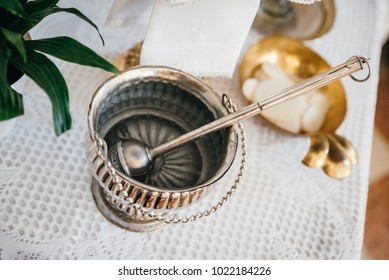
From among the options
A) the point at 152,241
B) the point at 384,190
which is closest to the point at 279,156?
the point at 152,241

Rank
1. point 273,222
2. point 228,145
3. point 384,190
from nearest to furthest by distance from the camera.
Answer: point 228,145
point 273,222
point 384,190

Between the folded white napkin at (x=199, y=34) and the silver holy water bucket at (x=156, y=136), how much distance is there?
7 cm

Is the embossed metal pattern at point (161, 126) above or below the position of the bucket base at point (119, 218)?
above

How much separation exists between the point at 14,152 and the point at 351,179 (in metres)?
0.39

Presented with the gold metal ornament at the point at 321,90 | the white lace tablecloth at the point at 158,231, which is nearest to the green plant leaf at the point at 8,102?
the white lace tablecloth at the point at 158,231

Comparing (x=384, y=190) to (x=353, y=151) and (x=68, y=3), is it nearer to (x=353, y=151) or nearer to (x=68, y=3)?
(x=353, y=151)

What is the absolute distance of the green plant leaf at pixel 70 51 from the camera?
41cm

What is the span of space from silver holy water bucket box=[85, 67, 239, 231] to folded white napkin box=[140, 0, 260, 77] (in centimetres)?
7

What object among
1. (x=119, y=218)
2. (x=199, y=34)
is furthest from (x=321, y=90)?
(x=119, y=218)

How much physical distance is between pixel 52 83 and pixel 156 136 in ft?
0.40

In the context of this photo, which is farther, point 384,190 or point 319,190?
A: point 384,190

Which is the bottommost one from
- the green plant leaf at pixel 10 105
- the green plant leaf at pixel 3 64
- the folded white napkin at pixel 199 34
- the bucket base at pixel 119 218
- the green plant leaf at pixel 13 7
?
the bucket base at pixel 119 218

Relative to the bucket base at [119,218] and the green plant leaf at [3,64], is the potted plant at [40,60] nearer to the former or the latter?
the green plant leaf at [3,64]
